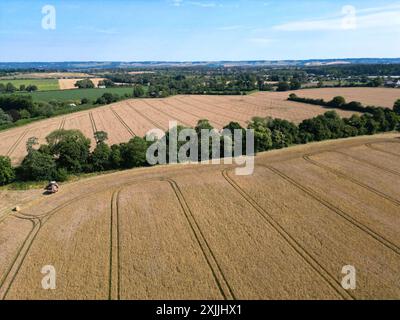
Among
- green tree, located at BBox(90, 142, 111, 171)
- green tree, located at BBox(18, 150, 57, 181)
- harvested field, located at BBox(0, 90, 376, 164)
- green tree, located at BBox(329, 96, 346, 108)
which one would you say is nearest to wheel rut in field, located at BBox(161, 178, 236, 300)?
green tree, located at BBox(90, 142, 111, 171)

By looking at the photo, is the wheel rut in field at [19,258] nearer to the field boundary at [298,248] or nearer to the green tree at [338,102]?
the field boundary at [298,248]

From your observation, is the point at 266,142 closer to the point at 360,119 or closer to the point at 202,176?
the point at 202,176

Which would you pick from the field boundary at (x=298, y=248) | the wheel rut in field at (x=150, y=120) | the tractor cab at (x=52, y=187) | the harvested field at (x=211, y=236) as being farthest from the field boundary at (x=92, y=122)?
the field boundary at (x=298, y=248)

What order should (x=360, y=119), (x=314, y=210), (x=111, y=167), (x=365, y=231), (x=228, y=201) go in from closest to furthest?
(x=365, y=231) < (x=314, y=210) < (x=228, y=201) < (x=111, y=167) < (x=360, y=119)

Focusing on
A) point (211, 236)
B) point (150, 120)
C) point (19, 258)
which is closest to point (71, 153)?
point (19, 258)

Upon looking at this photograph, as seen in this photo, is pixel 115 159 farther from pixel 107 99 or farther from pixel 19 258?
pixel 107 99

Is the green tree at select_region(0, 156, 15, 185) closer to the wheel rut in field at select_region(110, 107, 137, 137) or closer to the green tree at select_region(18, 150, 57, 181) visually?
the green tree at select_region(18, 150, 57, 181)

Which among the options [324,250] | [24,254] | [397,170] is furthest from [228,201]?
[397,170]
